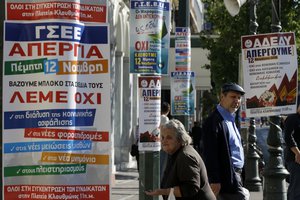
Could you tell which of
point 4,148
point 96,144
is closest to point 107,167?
point 96,144

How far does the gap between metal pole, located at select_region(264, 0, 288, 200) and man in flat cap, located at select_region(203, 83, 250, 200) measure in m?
4.50

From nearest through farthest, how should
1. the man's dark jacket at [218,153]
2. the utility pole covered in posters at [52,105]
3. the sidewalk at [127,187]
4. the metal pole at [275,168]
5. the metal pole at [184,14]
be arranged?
1. the utility pole covered in posters at [52,105]
2. the man's dark jacket at [218,153]
3. the metal pole at [275,168]
4. the metal pole at [184,14]
5. the sidewalk at [127,187]

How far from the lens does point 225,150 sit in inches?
362

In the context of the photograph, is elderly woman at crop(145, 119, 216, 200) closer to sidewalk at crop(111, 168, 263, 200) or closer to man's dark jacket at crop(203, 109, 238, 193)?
man's dark jacket at crop(203, 109, 238, 193)

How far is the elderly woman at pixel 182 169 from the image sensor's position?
780cm

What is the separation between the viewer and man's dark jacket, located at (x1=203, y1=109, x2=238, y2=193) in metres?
9.10

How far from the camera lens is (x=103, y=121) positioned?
24.0ft

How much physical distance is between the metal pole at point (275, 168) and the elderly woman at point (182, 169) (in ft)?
19.9

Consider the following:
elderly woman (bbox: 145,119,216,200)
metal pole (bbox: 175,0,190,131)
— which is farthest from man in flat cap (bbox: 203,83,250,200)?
metal pole (bbox: 175,0,190,131)

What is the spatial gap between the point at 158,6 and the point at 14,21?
4.33 meters

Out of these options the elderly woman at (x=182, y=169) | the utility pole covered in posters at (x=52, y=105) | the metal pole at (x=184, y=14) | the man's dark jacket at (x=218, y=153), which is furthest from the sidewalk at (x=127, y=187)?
the utility pole covered in posters at (x=52, y=105)

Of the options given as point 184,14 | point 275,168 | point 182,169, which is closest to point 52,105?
point 182,169

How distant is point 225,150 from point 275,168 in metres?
5.06

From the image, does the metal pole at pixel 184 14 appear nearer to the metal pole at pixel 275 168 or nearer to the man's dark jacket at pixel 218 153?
the metal pole at pixel 275 168
